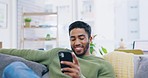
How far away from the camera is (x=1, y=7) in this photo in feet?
14.3

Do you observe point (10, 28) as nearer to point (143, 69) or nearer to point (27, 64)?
point (27, 64)

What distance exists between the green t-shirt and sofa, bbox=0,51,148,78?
0.07 meters

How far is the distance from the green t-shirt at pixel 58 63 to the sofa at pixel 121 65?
0.24ft

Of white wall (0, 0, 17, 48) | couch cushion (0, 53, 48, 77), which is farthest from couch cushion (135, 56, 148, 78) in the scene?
white wall (0, 0, 17, 48)

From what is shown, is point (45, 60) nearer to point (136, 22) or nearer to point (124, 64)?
point (124, 64)

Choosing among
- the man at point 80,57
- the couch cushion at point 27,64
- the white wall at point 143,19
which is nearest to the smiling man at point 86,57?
the man at point 80,57

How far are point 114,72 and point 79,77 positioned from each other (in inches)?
19.9

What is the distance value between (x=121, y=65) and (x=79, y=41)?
1.30 ft

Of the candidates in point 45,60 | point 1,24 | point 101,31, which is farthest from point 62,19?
point 45,60

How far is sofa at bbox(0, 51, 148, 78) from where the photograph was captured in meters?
1.79

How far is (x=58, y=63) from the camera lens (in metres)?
1.86

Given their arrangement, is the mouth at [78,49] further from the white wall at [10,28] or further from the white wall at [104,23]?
the white wall at [10,28]

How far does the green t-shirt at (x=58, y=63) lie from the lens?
180cm

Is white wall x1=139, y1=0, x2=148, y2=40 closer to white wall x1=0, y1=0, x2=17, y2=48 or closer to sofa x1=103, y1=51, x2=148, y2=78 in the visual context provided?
sofa x1=103, y1=51, x2=148, y2=78
